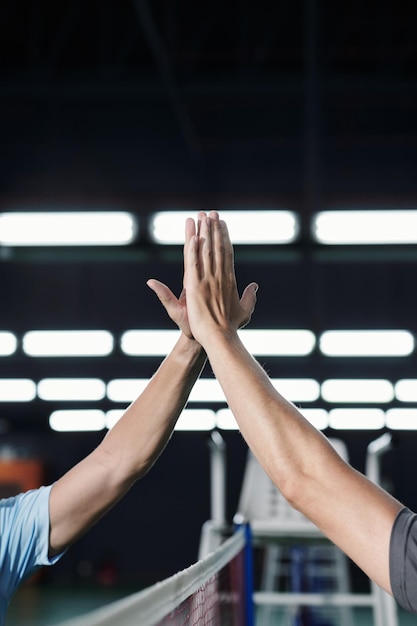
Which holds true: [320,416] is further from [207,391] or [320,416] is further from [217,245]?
[217,245]

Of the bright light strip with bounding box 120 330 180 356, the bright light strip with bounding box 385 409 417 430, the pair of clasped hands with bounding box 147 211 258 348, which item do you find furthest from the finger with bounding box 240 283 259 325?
the bright light strip with bounding box 385 409 417 430

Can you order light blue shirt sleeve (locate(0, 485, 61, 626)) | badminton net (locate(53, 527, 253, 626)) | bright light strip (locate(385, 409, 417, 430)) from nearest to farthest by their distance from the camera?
1. badminton net (locate(53, 527, 253, 626))
2. light blue shirt sleeve (locate(0, 485, 61, 626))
3. bright light strip (locate(385, 409, 417, 430))

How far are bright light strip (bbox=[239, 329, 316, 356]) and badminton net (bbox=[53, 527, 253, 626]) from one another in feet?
25.3

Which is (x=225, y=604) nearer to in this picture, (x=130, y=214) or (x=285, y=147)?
(x=130, y=214)

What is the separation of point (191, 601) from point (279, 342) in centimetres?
985

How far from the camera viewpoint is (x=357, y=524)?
41.2 inches

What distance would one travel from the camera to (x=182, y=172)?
10820 millimetres

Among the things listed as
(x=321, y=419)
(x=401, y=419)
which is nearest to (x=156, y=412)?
(x=401, y=419)

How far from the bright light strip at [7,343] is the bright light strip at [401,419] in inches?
194

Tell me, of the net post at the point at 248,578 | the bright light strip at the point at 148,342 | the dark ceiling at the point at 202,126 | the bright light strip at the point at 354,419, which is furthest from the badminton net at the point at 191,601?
the bright light strip at the point at 354,419

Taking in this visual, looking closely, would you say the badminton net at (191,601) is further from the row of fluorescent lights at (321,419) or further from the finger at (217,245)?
the row of fluorescent lights at (321,419)

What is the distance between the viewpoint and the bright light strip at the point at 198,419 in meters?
12.7

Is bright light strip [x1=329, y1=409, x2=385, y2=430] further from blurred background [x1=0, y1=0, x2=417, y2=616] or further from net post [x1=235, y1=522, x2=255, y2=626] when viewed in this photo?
net post [x1=235, y1=522, x2=255, y2=626]

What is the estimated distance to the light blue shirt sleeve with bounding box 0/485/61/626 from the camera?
1654 millimetres
